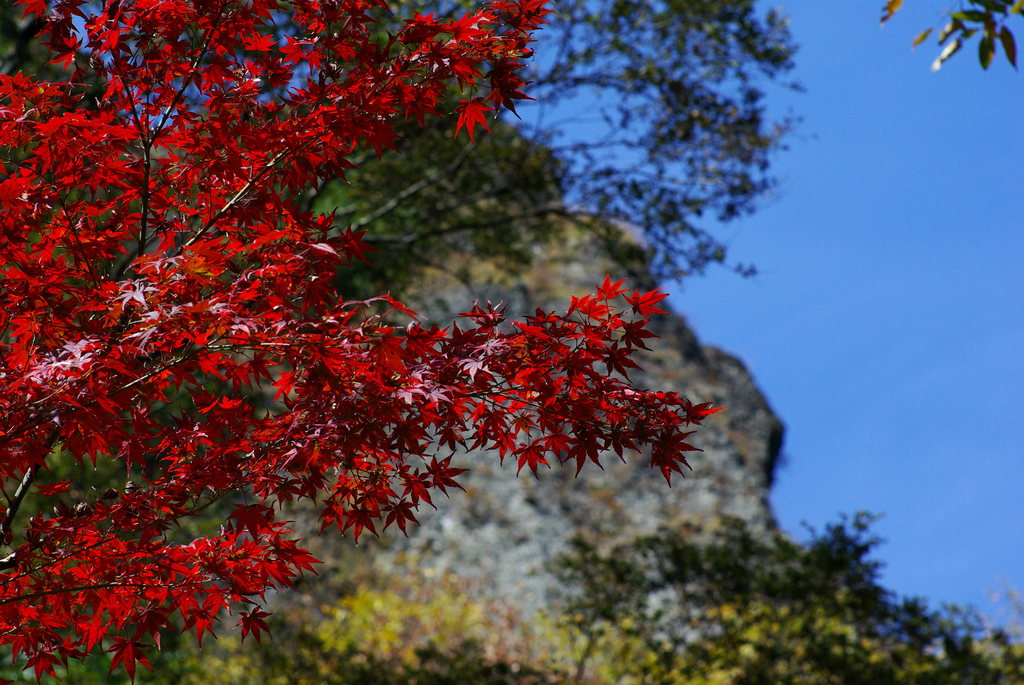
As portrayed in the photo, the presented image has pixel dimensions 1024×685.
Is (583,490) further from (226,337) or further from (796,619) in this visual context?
(226,337)

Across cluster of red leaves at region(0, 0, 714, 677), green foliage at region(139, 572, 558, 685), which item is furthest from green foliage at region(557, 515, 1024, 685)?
cluster of red leaves at region(0, 0, 714, 677)

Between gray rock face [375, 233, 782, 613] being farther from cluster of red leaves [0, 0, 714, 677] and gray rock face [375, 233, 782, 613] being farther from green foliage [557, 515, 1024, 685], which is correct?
cluster of red leaves [0, 0, 714, 677]

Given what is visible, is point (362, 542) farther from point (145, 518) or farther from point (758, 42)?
point (145, 518)

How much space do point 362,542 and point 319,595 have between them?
1069 millimetres

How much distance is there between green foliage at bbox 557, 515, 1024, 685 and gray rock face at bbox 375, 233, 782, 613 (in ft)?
16.8

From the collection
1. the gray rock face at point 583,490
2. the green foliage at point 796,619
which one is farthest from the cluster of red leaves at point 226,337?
the gray rock face at point 583,490

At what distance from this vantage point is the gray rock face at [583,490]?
14.2m

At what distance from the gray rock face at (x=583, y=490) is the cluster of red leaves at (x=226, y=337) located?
8268 millimetres

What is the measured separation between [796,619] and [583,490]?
860cm

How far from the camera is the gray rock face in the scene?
14242 mm

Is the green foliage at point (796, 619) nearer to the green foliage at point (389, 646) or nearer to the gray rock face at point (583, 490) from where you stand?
the green foliage at point (389, 646)

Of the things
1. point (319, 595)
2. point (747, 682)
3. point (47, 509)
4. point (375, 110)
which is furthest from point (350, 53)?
point (319, 595)

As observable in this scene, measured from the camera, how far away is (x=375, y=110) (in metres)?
3.13

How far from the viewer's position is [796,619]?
732 centimetres
